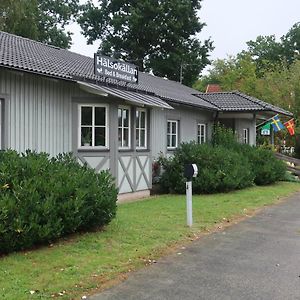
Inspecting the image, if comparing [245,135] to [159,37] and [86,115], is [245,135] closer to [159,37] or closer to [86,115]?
[86,115]

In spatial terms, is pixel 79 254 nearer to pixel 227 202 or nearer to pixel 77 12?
pixel 227 202

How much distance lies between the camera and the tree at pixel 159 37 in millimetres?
40094

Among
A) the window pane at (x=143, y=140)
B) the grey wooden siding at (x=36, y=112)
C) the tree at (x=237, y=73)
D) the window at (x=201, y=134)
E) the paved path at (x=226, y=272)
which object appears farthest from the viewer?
the tree at (x=237, y=73)

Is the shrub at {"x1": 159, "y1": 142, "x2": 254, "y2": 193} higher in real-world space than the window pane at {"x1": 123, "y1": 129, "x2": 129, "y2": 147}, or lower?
lower

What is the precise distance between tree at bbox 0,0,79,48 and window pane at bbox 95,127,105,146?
1485 cm

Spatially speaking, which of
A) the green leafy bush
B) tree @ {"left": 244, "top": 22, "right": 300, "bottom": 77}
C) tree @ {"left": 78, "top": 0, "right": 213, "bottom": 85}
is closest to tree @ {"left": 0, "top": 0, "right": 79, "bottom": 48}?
tree @ {"left": 78, "top": 0, "right": 213, "bottom": 85}

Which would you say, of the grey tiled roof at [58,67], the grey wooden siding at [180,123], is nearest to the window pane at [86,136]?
the grey tiled roof at [58,67]

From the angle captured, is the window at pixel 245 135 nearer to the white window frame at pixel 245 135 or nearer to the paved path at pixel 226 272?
the white window frame at pixel 245 135

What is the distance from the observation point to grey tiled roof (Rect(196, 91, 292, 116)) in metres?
21.8

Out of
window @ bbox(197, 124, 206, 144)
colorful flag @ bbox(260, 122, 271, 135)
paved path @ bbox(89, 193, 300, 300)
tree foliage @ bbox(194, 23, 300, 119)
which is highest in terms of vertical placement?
tree foliage @ bbox(194, 23, 300, 119)

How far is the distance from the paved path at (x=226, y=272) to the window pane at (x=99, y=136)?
5.03 metres

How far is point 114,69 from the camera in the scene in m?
13.5

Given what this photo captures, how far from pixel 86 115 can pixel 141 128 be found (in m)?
2.55

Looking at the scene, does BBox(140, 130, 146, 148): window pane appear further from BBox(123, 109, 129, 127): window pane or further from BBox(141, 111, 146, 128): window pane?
BBox(123, 109, 129, 127): window pane
